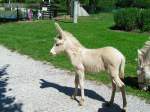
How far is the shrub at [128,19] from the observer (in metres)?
23.7

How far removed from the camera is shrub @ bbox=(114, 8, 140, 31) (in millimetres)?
23719

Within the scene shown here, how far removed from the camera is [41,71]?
1219 cm

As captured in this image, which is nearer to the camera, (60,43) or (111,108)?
(111,108)

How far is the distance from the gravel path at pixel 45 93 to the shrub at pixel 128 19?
11635 millimetres

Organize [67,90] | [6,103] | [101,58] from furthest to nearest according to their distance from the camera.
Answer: [67,90] → [6,103] → [101,58]

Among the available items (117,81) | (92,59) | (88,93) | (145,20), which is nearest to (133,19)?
(145,20)

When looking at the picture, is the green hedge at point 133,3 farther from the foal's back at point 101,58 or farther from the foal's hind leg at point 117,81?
the foal's hind leg at point 117,81

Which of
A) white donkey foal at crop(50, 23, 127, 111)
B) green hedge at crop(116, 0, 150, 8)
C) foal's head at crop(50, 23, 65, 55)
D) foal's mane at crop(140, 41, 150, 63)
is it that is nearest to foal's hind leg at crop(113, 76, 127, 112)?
white donkey foal at crop(50, 23, 127, 111)

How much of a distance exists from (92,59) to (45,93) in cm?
182

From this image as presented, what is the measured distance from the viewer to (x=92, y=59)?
827 cm

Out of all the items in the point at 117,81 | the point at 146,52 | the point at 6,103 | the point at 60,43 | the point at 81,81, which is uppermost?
the point at 60,43

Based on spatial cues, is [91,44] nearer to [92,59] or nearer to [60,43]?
[60,43]

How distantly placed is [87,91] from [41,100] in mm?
1219

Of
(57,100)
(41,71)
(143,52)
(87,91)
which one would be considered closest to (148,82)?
(143,52)
